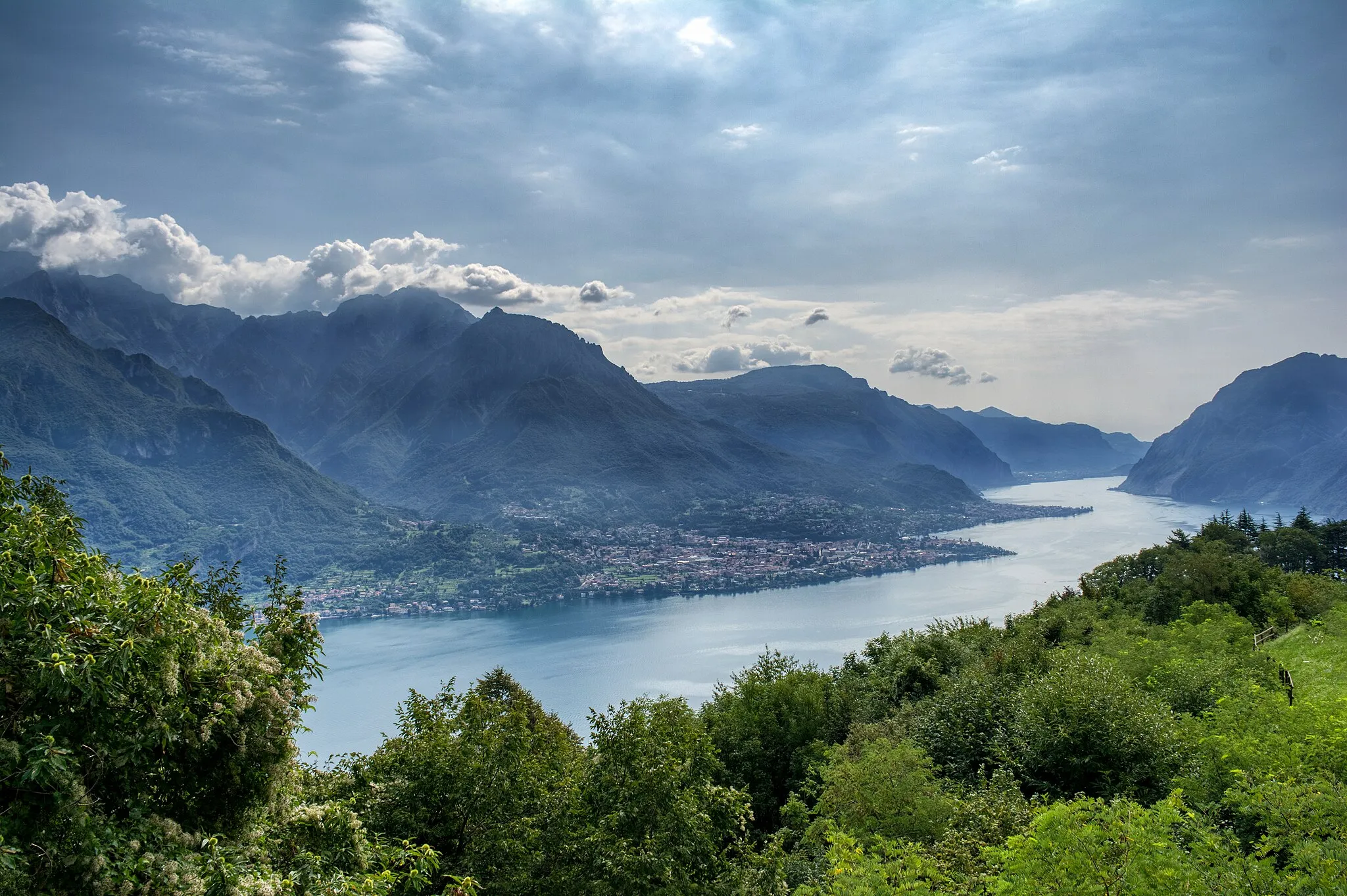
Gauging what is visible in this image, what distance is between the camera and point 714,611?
98250 mm

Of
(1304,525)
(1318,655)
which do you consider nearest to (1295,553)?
(1304,525)

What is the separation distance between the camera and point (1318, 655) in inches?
893

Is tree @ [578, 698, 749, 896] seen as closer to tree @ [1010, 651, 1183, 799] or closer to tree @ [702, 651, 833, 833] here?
tree @ [1010, 651, 1183, 799]

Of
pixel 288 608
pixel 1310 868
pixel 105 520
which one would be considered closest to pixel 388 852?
pixel 288 608

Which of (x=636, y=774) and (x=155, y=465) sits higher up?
(x=155, y=465)

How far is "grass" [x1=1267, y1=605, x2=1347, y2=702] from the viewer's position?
17203 millimetres

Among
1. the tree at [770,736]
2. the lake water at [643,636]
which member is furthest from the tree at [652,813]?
the lake water at [643,636]

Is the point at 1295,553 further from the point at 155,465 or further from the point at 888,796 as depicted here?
the point at 155,465

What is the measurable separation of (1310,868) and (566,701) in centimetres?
5691

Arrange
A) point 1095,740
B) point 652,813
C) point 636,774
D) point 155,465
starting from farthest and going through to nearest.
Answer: point 155,465 < point 1095,740 < point 636,774 < point 652,813

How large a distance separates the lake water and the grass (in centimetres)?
3189

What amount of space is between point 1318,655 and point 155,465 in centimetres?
17340

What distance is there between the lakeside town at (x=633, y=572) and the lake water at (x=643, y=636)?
4312 millimetres

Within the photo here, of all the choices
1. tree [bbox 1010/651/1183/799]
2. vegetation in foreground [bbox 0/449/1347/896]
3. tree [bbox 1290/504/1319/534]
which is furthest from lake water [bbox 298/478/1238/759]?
tree [bbox 1010/651/1183/799]
